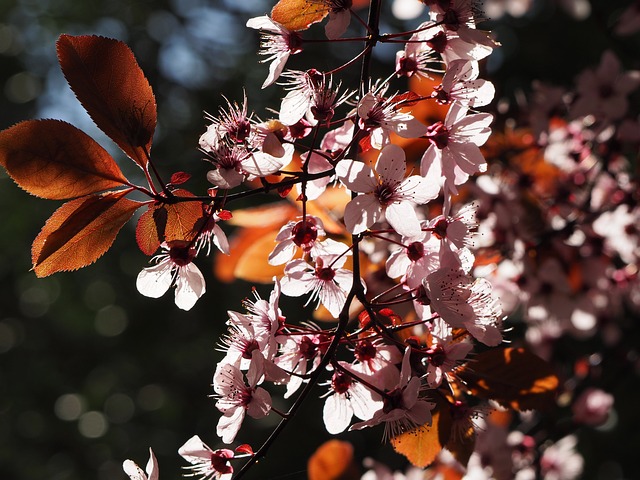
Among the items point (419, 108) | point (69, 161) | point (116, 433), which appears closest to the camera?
point (69, 161)

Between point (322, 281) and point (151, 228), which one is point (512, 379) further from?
point (151, 228)

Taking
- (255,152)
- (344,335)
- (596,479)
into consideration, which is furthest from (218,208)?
(596,479)

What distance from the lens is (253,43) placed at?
3275 millimetres

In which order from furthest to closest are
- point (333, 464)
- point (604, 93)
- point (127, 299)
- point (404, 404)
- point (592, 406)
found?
1. point (127, 299)
2. point (592, 406)
3. point (604, 93)
4. point (333, 464)
5. point (404, 404)

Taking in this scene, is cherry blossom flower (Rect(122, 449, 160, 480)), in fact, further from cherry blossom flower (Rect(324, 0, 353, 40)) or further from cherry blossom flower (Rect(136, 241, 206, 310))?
cherry blossom flower (Rect(324, 0, 353, 40))

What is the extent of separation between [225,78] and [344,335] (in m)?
2.72

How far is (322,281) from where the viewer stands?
732 mm

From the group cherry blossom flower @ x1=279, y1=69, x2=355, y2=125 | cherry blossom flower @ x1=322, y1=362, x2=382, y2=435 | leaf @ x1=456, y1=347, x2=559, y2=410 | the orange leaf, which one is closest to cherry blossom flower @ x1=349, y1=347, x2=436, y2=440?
cherry blossom flower @ x1=322, y1=362, x2=382, y2=435

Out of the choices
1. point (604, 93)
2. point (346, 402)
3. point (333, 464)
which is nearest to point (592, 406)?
point (604, 93)

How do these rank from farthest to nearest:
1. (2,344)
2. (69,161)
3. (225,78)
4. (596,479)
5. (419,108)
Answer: (2,344) → (225,78) → (596,479) → (419,108) → (69,161)

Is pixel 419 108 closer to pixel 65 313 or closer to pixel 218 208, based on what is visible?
pixel 218 208

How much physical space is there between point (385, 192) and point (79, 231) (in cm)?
28

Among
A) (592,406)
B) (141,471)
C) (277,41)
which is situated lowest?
(592,406)

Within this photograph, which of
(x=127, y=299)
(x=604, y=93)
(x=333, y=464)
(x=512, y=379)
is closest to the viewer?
(x=512, y=379)
